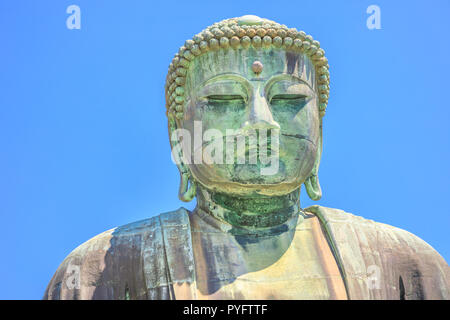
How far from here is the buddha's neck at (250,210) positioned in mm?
10914

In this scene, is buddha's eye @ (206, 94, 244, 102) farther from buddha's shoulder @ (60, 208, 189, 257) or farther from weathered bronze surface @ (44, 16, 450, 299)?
buddha's shoulder @ (60, 208, 189, 257)

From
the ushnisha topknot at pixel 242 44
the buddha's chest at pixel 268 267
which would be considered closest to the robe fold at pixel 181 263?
the buddha's chest at pixel 268 267

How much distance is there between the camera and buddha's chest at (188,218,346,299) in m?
10.2

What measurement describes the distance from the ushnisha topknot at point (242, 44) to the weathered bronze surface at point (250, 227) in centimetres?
1

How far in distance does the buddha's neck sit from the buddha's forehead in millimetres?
1317

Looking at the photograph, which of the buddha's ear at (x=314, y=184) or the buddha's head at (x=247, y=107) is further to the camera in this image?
the buddha's ear at (x=314, y=184)

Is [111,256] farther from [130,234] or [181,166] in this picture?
[181,166]

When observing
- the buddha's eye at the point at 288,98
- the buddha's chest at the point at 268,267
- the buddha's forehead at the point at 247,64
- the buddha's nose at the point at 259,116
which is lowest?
the buddha's chest at the point at 268,267

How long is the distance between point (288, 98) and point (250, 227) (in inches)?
59.1

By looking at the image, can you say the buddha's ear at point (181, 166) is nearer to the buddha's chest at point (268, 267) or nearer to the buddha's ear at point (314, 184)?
the buddha's chest at point (268, 267)

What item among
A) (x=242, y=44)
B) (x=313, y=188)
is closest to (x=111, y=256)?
(x=313, y=188)

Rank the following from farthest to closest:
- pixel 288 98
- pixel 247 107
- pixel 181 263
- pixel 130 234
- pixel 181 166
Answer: pixel 181 166 → pixel 288 98 → pixel 130 234 → pixel 247 107 → pixel 181 263

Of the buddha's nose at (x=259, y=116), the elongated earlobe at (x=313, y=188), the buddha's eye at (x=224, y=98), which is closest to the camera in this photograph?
the buddha's nose at (x=259, y=116)

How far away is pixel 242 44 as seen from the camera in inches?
430
